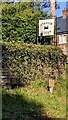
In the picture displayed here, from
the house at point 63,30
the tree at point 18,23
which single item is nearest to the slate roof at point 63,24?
the house at point 63,30

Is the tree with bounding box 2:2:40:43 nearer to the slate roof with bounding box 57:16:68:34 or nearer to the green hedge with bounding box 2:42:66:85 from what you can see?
the green hedge with bounding box 2:42:66:85

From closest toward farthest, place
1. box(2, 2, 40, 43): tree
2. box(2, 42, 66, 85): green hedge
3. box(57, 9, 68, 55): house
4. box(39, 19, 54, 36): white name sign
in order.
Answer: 1. box(2, 42, 66, 85): green hedge
2. box(39, 19, 54, 36): white name sign
3. box(2, 2, 40, 43): tree
4. box(57, 9, 68, 55): house

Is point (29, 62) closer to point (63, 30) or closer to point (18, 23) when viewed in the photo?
point (18, 23)

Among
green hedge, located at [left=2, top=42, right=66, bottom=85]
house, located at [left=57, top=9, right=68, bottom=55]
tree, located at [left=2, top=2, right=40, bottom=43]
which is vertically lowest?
house, located at [left=57, top=9, right=68, bottom=55]

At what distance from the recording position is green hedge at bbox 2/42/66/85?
37.5ft

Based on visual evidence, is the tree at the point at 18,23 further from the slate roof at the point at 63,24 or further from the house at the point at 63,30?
the slate roof at the point at 63,24

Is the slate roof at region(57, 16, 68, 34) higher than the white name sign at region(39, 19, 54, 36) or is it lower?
lower

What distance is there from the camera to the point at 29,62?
12.4 metres

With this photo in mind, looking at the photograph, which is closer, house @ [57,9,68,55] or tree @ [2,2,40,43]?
tree @ [2,2,40,43]

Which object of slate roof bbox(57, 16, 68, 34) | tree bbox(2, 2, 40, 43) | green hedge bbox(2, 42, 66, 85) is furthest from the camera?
slate roof bbox(57, 16, 68, 34)

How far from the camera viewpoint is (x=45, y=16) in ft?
67.1

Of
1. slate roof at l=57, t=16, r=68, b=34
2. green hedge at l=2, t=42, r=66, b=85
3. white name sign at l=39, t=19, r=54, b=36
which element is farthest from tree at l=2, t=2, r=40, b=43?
slate roof at l=57, t=16, r=68, b=34

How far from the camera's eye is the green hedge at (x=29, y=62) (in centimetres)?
1144

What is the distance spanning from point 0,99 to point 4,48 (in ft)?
8.08
